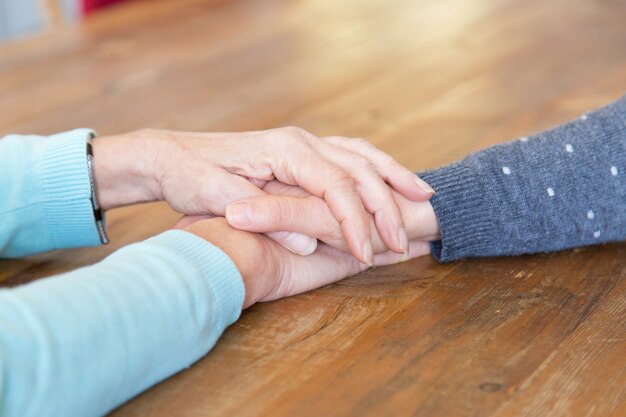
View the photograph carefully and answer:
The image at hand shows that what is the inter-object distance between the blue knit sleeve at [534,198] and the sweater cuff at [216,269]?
239 mm

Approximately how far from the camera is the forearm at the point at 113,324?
0.65 m

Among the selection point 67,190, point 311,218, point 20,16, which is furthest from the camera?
point 20,16

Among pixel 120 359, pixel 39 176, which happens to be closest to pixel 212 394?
pixel 120 359

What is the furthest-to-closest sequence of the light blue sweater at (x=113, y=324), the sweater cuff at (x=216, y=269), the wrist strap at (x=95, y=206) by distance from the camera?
the wrist strap at (x=95, y=206), the sweater cuff at (x=216, y=269), the light blue sweater at (x=113, y=324)

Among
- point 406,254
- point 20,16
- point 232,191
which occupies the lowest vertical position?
point 406,254

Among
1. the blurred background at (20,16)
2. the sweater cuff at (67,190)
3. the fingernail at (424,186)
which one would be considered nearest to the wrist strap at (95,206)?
the sweater cuff at (67,190)

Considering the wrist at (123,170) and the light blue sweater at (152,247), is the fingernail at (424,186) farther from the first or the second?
the wrist at (123,170)

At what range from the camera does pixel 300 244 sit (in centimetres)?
91

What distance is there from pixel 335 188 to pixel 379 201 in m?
0.05

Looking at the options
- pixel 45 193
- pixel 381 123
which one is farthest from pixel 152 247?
pixel 381 123

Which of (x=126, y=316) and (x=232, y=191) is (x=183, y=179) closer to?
(x=232, y=191)

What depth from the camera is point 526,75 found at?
1.57m

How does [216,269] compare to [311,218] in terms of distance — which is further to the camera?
[311,218]

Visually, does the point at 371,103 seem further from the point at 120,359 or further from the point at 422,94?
the point at 120,359
